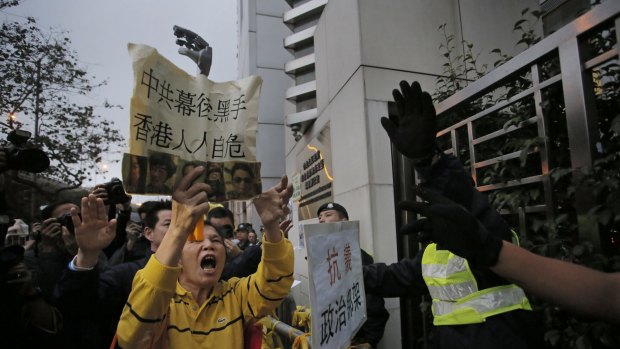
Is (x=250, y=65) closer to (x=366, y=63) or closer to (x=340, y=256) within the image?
(x=366, y=63)

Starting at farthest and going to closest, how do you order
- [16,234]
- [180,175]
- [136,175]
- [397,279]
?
1. [16,234]
2. [397,279]
3. [180,175]
4. [136,175]

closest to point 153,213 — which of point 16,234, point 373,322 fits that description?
point 16,234

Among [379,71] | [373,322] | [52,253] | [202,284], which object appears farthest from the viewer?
[379,71]

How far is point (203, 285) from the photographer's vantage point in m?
2.08

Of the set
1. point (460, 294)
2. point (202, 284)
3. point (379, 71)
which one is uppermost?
point (379, 71)

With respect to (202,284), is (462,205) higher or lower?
higher

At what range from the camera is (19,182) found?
7.41 ft

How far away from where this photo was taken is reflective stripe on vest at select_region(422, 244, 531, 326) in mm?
1907

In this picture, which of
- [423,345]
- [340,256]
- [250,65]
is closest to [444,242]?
[340,256]

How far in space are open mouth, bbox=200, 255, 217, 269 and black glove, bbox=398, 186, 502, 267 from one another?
1.25 m

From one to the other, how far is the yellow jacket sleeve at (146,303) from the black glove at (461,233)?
1.12 meters

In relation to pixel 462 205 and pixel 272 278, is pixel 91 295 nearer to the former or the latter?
pixel 272 278

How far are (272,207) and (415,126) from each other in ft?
2.86

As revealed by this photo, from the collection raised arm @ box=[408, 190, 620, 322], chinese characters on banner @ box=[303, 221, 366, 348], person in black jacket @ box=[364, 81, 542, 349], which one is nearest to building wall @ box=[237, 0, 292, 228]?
chinese characters on banner @ box=[303, 221, 366, 348]
